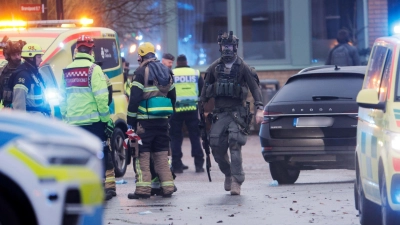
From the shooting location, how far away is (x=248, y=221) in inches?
368

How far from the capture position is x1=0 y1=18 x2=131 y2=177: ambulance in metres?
14.4

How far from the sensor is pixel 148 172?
11477mm

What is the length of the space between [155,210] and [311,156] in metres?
2.86

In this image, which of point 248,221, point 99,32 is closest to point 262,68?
point 99,32

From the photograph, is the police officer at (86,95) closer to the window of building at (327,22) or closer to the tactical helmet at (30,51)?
the tactical helmet at (30,51)

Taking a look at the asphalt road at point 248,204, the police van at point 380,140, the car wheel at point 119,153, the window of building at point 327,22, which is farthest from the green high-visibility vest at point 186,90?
the window of building at point 327,22

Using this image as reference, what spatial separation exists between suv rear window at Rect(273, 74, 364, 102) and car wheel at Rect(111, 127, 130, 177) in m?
3.16

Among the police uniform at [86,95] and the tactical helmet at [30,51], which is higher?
the tactical helmet at [30,51]

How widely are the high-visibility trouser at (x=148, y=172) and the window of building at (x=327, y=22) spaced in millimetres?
14641

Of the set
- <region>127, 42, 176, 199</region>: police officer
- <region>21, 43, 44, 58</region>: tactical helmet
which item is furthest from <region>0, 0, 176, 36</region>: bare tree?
<region>127, 42, 176, 199</region>: police officer

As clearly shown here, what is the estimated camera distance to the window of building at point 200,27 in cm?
2642

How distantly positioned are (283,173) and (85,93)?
3.26 meters

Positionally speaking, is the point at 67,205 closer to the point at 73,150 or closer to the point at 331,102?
the point at 73,150

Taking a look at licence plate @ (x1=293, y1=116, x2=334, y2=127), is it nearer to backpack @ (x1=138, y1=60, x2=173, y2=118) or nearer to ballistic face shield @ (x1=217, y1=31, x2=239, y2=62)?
ballistic face shield @ (x1=217, y1=31, x2=239, y2=62)
